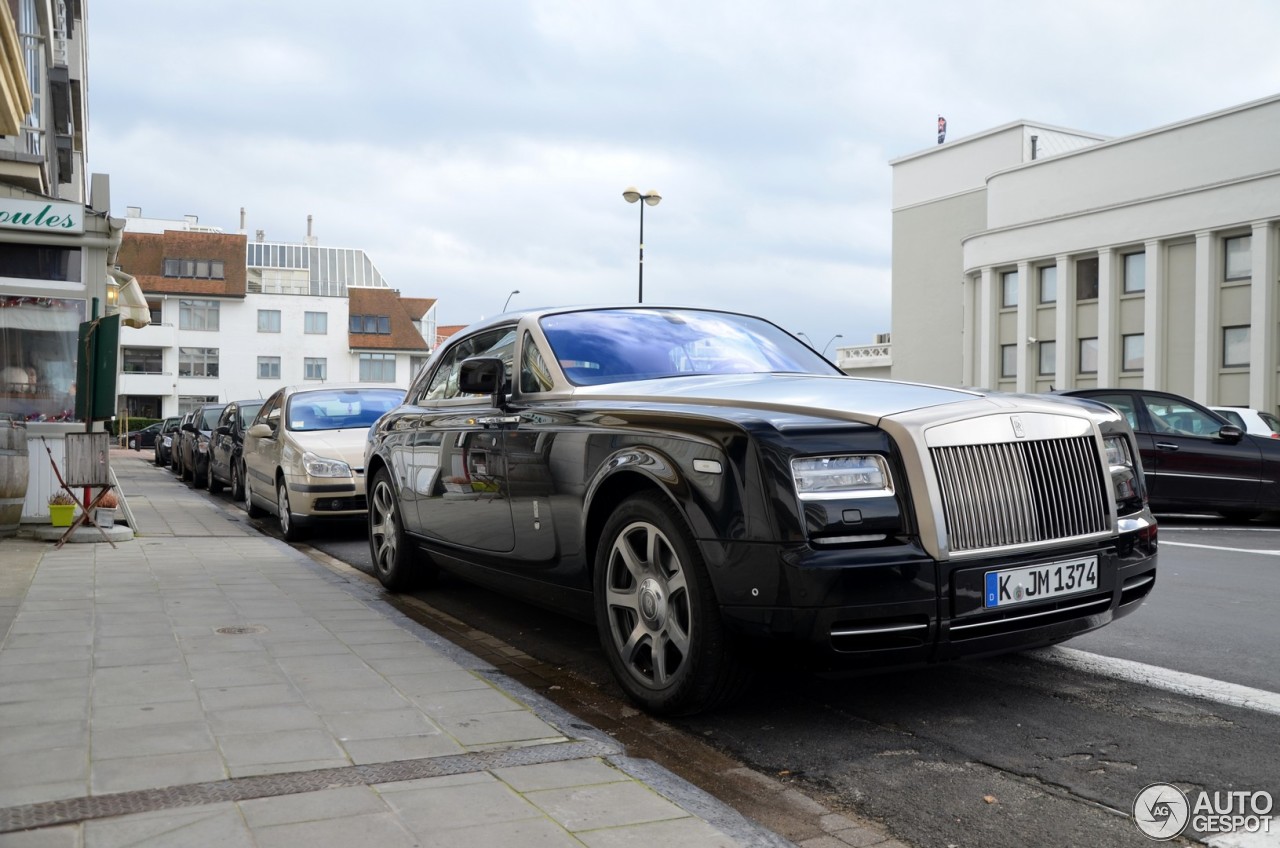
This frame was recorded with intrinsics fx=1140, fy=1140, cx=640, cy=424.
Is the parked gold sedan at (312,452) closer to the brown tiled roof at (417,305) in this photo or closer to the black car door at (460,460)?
the black car door at (460,460)

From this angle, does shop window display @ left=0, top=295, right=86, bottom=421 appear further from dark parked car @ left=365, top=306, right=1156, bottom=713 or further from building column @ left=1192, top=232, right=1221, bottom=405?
building column @ left=1192, top=232, right=1221, bottom=405

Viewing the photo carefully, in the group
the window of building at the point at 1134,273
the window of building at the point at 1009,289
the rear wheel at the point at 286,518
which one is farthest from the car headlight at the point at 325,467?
the window of building at the point at 1009,289

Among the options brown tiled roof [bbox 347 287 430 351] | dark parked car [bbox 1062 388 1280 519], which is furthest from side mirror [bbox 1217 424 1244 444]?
brown tiled roof [bbox 347 287 430 351]

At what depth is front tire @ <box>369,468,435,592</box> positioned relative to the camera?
7.56 meters

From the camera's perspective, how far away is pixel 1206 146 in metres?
42.9

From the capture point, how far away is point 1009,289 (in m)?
51.8

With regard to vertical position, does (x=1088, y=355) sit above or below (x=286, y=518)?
above

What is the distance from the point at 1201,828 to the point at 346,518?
928cm

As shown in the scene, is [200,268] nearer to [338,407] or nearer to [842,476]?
[338,407]

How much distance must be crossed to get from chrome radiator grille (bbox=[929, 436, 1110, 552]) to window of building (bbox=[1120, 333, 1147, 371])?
44.0m

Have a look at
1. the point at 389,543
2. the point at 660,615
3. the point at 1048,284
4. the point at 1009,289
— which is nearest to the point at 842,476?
the point at 660,615

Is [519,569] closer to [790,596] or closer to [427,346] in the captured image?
[790,596]

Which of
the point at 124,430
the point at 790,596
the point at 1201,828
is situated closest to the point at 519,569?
the point at 790,596

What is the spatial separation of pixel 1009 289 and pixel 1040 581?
166ft
